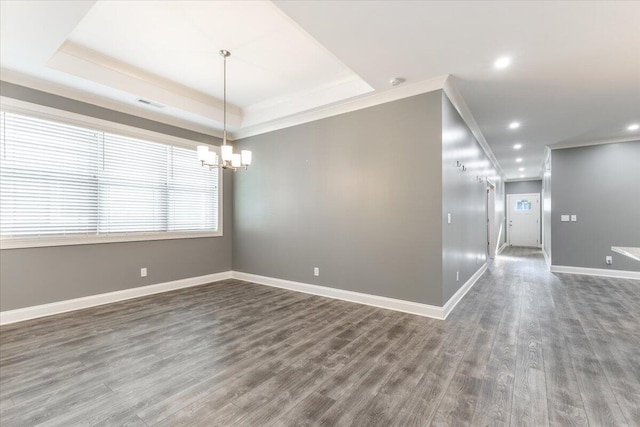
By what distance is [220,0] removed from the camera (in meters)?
2.45

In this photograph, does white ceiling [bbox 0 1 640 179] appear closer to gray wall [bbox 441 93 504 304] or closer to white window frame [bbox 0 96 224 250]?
white window frame [bbox 0 96 224 250]

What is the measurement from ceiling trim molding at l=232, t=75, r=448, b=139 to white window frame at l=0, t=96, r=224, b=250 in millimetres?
1165

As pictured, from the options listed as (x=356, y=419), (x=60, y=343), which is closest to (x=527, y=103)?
(x=356, y=419)

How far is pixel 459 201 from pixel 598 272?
4.30m

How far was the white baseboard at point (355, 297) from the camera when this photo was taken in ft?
11.4

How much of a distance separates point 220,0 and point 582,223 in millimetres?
7786

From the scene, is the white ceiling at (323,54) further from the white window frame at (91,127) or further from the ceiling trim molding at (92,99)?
the white window frame at (91,127)

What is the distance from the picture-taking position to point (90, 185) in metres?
3.92

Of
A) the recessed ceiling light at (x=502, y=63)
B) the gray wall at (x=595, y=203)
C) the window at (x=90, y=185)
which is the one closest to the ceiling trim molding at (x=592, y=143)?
the gray wall at (x=595, y=203)

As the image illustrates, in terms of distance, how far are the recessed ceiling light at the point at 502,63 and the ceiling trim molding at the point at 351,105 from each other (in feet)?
1.63

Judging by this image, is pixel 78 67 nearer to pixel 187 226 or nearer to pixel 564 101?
pixel 187 226

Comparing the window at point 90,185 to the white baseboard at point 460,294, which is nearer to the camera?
the window at point 90,185

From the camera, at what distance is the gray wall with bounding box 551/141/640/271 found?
5.68 m

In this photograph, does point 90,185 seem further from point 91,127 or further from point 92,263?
point 92,263
